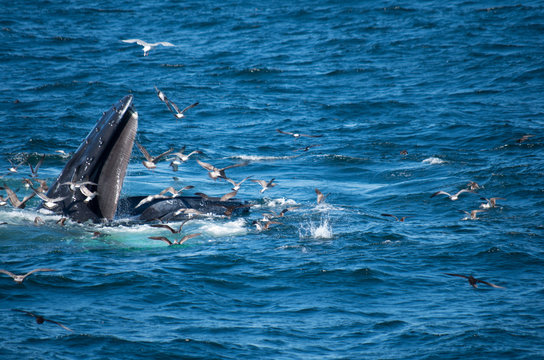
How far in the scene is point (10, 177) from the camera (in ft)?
59.7

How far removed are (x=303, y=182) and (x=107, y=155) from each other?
7.55 meters

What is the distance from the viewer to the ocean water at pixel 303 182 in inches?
384

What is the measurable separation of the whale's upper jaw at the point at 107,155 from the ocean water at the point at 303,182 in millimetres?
1125

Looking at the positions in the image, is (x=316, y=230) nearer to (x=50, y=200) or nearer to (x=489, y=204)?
(x=489, y=204)

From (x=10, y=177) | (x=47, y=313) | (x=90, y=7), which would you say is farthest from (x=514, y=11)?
(x=47, y=313)

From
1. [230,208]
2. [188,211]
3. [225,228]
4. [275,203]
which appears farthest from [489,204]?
[188,211]

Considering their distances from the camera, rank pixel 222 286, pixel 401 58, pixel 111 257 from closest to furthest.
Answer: pixel 222 286
pixel 111 257
pixel 401 58

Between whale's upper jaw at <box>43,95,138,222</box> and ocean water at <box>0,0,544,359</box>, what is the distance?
1125mm

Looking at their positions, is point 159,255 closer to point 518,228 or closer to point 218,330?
point 218,330

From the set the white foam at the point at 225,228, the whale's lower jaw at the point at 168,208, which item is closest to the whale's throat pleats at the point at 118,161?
the whale's lower jaw at the point at 168,208

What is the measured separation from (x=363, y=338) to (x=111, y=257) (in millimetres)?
5136

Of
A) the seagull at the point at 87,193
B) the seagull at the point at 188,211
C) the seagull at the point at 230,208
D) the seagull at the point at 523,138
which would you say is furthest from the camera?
the seagull at the point at 523,138

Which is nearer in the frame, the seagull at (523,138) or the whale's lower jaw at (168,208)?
the whale's lower jaw at (168,208)

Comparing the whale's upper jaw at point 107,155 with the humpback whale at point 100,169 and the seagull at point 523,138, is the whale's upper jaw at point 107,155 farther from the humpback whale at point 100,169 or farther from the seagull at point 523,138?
the seagull at point 523,138
